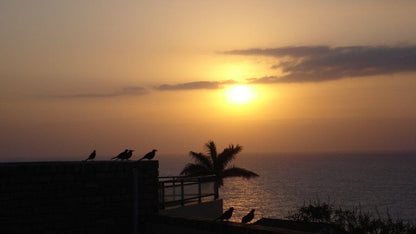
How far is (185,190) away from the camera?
17.0 metres

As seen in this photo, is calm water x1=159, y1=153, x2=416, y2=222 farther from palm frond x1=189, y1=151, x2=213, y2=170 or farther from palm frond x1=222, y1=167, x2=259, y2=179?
palm frond x1=189, y1=151, x2=213, y2=170

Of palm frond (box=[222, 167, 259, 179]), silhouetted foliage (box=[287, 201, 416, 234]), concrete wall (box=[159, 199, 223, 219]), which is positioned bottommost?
silhouetted foliage (box=[287, 201, 416, 234])

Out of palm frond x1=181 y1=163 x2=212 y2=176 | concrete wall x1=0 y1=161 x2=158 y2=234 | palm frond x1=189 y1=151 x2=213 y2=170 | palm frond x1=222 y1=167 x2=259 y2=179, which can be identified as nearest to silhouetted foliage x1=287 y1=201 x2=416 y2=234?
concrete wall x1=0 y1=161 x2=158 y2=234

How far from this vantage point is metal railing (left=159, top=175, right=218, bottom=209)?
15867mm

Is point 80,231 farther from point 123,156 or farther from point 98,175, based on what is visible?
point 123,156

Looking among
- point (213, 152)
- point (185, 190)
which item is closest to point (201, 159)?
point (213, 152)

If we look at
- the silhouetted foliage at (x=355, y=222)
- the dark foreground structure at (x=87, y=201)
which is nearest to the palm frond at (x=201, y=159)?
the silhouetted foliage at (x=355, y=222)

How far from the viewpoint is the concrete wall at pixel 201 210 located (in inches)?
644

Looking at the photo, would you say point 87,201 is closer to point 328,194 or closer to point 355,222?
point 355,222

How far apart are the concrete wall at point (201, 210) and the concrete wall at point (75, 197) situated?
4.14m

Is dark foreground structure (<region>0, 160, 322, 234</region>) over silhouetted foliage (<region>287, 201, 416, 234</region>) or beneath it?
over

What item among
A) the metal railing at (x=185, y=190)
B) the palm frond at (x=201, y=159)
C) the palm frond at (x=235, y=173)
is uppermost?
the palm frond at (x=201, y=159)

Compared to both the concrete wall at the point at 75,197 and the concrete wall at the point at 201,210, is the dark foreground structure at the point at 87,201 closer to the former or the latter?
the concrete wall at the point at 75,197

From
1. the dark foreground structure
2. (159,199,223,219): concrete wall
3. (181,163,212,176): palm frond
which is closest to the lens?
the dark foreground structure
